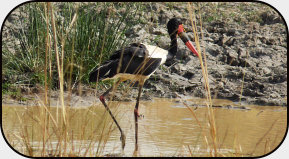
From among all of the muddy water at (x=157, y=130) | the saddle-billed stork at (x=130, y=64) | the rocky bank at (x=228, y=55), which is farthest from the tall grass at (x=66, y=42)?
the saddle-billed stork at (x=130, y=64)

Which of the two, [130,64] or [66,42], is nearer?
[130,64]

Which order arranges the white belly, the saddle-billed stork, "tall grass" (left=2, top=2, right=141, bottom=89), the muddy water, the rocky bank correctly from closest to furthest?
the muddy water, the saddle-billed stork, the white belly, "tall grass" (left=2, top=2, right=141, bottom=89), the rocky bank

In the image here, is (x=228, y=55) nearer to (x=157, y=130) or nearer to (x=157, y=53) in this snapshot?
(x=157, y=53)

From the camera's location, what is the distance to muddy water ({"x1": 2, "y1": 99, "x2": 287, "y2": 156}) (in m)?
3.26

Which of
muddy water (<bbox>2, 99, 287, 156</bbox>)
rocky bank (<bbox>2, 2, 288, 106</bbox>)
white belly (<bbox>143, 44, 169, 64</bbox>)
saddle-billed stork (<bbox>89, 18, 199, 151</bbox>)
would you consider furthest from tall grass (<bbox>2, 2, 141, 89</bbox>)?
saddle-billed stork (<bbox>89, 18, 199, 151</bbox>)

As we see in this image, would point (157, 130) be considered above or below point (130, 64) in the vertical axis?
below

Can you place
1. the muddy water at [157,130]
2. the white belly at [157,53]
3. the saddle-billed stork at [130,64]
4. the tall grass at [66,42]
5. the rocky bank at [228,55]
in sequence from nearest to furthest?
the muddy water at [157,130], the saddle-billed stork at [130,64], the white belly at [157,53], the tall grass at [66,42], the rocky bank at [228,55]

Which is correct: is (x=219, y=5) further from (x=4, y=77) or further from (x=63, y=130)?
(x=63, y=130)

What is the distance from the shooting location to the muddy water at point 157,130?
10.7ft

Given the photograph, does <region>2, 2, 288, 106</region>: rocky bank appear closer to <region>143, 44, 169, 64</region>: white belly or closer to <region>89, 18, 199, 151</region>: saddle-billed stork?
<region>143, 44, 169, 64</region>: white belly

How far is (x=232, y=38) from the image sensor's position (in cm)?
810

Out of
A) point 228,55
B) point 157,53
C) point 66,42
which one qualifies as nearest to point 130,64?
point 157,53

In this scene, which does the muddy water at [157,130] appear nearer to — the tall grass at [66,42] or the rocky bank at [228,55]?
the rocky bank at [228,55]

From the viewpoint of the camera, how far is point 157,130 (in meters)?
4.72
